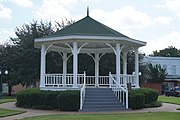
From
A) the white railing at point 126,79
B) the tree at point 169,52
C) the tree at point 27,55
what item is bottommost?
the white railing at point 126,79

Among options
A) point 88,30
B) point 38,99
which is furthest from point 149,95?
point 38,99

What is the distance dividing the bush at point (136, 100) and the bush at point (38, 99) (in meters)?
4.38

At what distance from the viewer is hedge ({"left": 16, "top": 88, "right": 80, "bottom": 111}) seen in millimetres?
20078

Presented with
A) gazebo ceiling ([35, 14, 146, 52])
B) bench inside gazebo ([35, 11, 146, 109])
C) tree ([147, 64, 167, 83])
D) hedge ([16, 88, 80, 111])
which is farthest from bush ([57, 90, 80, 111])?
tree ([147, 64, 167, 83])

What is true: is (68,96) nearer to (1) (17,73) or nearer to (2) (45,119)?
(2) (45,119)

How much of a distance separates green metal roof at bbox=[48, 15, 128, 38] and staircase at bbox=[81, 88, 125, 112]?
12.1 feet

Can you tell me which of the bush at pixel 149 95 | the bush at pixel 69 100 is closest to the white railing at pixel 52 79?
the bush at pixel 69 100

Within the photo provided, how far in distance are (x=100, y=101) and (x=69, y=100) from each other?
7.08 ft

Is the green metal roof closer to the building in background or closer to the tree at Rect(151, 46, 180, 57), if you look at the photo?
the building in background

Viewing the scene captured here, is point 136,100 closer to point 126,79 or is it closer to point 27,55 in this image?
point 126,79

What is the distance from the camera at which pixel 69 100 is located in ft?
65.8

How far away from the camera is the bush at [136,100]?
2070cm

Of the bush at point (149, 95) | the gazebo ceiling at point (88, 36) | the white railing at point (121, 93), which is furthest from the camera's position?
the bush at point (149, 95)

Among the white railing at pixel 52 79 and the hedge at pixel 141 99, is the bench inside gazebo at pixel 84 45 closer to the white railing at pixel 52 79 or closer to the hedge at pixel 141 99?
the white railing at pixel 52 79
